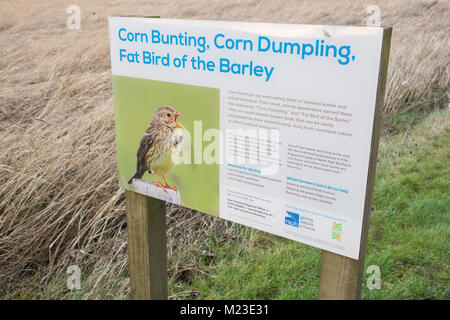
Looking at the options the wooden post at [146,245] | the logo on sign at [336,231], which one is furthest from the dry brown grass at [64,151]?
the logo on sign at [336,231]

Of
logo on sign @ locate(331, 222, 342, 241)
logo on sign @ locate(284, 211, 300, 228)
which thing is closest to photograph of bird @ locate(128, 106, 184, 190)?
logo on sign @ locate(284, 211, 300, 228)

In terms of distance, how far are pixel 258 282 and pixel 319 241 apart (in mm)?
1067

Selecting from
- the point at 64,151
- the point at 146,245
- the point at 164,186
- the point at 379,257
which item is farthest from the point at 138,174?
the point at 379,257

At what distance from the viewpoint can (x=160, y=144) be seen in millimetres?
1699

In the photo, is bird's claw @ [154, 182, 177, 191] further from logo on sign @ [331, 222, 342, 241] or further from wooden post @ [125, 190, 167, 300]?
logo on sign @ [331, 222, 342, 241]

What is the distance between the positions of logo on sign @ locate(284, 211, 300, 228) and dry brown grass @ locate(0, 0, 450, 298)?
3.99 ft

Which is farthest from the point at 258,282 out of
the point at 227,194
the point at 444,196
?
the point at 444,196

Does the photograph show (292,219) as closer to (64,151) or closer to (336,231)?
(336,231)

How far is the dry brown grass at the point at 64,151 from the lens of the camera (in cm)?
251

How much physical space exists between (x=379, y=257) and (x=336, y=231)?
139 cm

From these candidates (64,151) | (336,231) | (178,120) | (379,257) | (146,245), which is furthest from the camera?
(64,151)

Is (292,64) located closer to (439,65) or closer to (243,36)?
(243,36)

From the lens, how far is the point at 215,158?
1551 millimetres

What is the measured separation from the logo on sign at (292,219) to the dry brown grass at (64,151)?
1.22m
